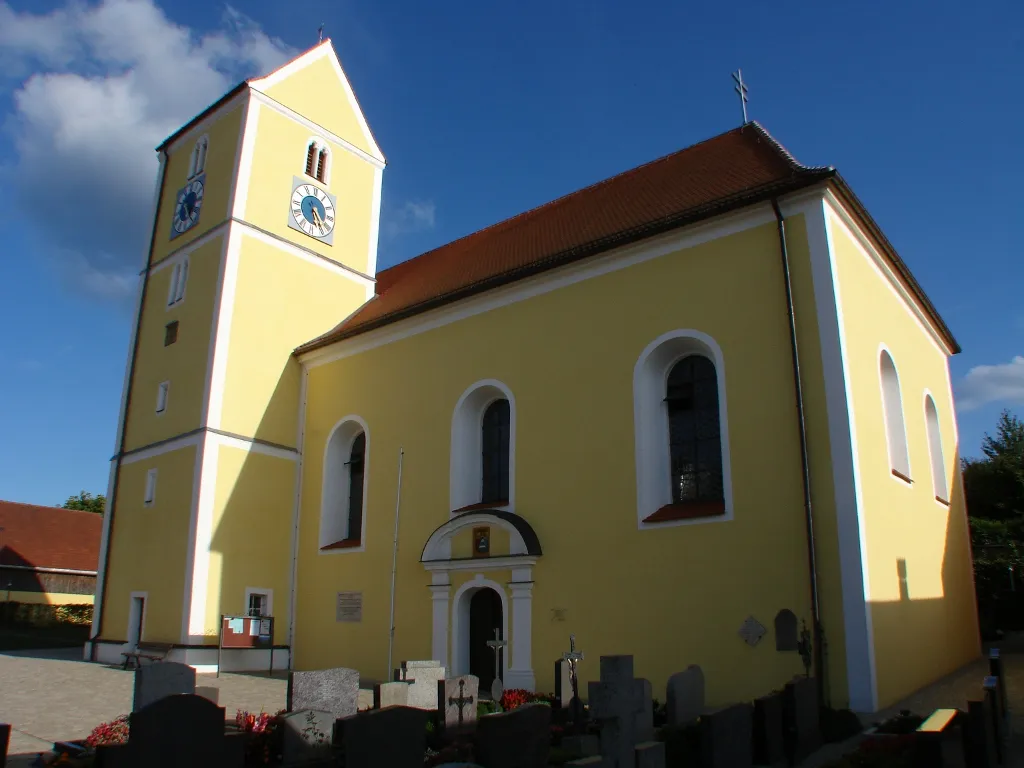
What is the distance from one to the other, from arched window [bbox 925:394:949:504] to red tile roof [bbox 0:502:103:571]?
97.4ft

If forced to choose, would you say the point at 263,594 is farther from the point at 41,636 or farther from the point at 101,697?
the point at 41,636

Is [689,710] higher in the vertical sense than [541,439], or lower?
lower

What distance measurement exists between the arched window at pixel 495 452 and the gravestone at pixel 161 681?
25.3 ft

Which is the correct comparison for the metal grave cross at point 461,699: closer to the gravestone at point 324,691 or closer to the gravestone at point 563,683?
the gravestone at point 324,691

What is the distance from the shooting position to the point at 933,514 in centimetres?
1370

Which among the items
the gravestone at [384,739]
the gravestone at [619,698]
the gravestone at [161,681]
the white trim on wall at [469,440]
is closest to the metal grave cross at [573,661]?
the gravestone at [619,698]

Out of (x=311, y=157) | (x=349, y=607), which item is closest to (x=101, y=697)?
(x=349, y=607)

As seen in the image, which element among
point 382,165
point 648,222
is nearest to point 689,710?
point 648,222

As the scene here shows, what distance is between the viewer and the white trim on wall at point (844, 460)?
9.35 metres

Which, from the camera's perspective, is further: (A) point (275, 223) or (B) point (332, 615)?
(A) point (275, 223)

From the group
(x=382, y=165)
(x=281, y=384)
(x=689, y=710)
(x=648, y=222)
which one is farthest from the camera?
(x=382, y=165)

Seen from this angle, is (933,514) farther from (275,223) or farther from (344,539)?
(275,223)

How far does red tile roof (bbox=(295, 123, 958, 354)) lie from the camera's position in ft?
39.8

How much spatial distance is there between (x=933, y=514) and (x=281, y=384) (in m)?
12.8
